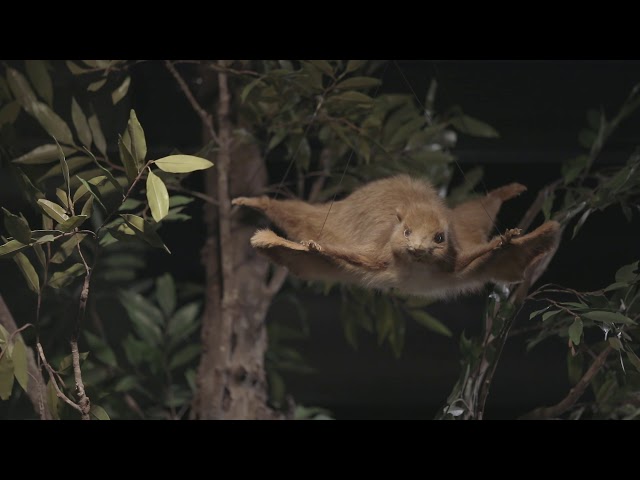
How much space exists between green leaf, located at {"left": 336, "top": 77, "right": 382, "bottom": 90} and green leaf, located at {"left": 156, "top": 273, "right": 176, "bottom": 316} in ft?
1.84

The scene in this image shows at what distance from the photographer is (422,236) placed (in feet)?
5.10

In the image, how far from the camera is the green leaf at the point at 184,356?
197 centimetres

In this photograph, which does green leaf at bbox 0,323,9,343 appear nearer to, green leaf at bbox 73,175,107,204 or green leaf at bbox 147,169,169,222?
green leaf at bbox 73,175,107,204

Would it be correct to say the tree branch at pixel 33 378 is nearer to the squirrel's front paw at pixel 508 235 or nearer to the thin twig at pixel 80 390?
the thin twig at pixel 80 390

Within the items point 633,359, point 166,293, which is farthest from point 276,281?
point 633,359

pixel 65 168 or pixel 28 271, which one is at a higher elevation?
pixel 65 168

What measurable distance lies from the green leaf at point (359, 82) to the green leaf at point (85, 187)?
52 centimetres

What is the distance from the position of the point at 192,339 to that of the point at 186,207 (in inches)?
11.7

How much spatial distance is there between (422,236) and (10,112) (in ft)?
3.02

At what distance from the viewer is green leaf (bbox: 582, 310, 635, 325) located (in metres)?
1.82

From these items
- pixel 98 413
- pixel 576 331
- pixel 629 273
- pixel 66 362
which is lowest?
pixel 98 413

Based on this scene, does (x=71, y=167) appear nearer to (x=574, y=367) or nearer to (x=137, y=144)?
(x=137, y=144)

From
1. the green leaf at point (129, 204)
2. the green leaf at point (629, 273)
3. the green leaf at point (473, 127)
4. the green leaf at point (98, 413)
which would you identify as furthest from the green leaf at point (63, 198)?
the green leaf at point (629, 273)

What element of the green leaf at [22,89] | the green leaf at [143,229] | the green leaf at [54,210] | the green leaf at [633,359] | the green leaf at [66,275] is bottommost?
the green leaf at [633,359]
